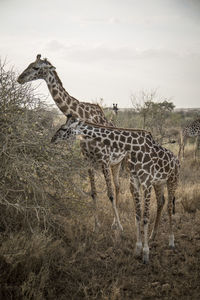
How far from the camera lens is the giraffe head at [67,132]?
4305 millimetres

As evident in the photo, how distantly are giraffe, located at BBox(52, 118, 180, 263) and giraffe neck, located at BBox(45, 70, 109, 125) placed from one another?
3.00ft

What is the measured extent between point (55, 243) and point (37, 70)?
10.1ft

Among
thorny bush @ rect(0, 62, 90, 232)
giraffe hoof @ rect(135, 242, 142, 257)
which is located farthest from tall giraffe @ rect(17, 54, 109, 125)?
giraffe hoof @ rect(135, 242, 142, 257)

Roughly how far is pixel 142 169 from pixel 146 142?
1.70 ft

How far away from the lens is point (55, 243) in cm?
409

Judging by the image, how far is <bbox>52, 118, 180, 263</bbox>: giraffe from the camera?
4535 millimetres

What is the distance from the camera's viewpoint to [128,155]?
4801mm

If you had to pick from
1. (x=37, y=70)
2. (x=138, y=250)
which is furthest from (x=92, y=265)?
(x=37, y=70)

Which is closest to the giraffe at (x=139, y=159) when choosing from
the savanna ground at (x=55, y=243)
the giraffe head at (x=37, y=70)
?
the savanna ground at (x=55, y=243)

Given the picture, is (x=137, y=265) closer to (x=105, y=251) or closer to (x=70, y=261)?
(x=105, y=251)

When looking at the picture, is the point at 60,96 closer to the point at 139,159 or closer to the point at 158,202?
the point at 139,159

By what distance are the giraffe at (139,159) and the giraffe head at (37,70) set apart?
1267 millimetres

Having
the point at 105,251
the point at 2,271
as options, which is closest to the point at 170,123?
the point at 105,251

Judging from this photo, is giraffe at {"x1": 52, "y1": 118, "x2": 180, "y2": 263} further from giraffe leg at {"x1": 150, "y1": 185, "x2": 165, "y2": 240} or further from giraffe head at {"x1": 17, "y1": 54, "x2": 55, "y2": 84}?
giraffe head at {"x1": 17, "y1": 54, "x2": 55, "y2": 84}
